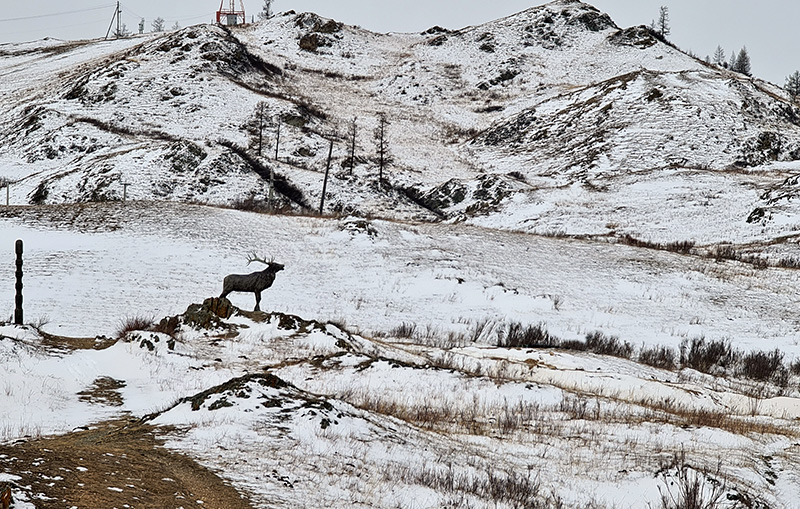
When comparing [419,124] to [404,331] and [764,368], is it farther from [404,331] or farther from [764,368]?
[764,368]

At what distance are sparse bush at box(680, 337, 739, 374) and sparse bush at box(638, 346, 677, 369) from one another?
0.33m

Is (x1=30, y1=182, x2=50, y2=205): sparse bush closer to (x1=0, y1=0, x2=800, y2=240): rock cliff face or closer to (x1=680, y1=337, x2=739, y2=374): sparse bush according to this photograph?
(x1=0, y1=0, x2=800, y2=240): rock cliff face

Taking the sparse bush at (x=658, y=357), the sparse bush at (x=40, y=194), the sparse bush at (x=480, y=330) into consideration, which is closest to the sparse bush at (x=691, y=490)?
the sparse bush at (x=658, y=357)

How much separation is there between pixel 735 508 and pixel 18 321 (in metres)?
16.1

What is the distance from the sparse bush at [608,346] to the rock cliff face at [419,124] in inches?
922

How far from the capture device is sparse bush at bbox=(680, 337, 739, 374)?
761 inches

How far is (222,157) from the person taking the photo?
5481 cm

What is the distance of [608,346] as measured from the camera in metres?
20.5

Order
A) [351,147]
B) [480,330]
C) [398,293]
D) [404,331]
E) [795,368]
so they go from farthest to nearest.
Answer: [351,147], [398,293], [480,330], [404,331], [795,368]

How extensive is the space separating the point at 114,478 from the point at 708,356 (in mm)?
18900

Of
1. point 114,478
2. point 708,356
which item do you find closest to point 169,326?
point 114,478

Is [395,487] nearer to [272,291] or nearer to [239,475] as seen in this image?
[239,475]

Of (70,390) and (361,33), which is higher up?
(361,33)

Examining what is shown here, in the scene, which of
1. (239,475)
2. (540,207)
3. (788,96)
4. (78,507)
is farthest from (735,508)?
(788,96)
